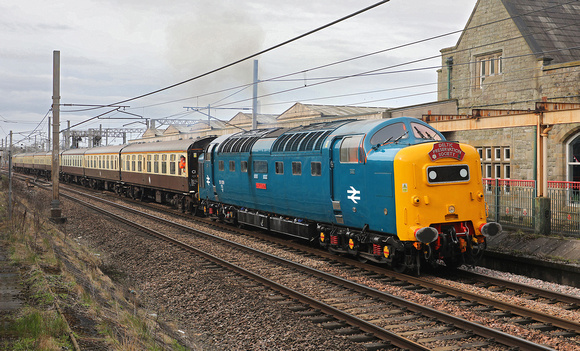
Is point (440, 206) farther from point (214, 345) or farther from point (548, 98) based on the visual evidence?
point (548, 98)

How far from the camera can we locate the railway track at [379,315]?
7.85 m

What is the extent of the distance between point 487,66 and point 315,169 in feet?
39.2

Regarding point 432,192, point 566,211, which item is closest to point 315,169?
point 432,192

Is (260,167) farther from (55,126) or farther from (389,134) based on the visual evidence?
(55,126)

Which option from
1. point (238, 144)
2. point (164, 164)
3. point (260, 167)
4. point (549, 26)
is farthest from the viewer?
point (164, 164)

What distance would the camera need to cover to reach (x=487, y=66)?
74.4ft

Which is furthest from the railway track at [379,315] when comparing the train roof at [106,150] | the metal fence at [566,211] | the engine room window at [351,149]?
the train roof at [106,150]

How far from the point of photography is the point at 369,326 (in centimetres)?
837

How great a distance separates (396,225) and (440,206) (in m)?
1.02

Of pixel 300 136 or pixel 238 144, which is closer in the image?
pixel 300 136

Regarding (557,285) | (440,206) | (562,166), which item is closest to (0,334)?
(440,206)

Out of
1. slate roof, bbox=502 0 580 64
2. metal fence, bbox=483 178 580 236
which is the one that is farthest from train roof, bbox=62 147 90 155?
metal fence, bbox=483 178 580 236

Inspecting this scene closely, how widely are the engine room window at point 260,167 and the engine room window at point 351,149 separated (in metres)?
4.29

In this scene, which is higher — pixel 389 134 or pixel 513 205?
pixel 389 134
